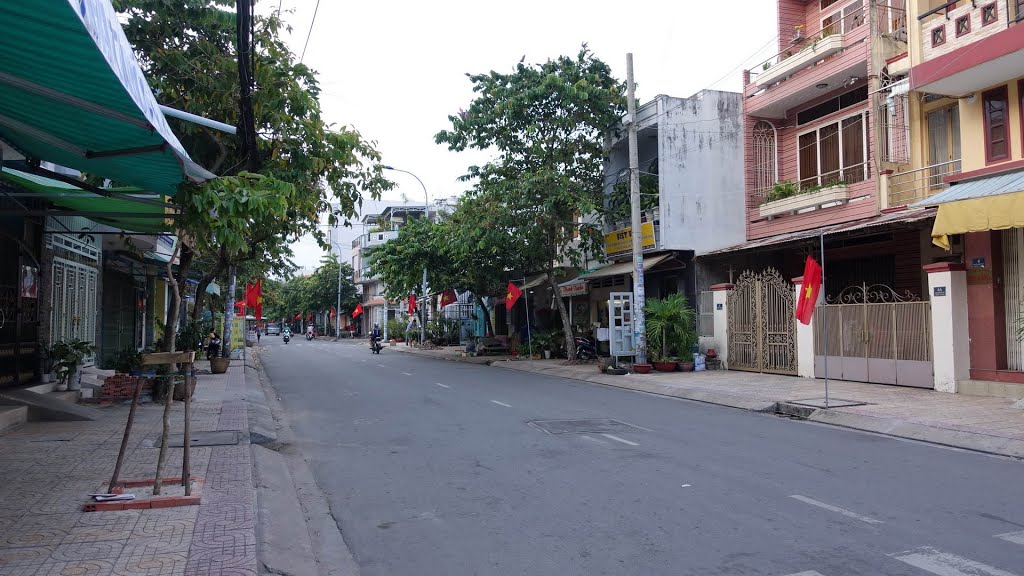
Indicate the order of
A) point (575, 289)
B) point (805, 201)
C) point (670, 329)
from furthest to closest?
point (575, 289)
point (670, 329)
point (805, 201)

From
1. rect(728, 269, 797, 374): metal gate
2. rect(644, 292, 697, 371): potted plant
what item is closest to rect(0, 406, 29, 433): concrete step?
rect(644, 292, 697, 371): potted plant

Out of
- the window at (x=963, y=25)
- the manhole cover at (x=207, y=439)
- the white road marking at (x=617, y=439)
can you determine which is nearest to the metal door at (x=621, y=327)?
the window at (x=963, y=25)

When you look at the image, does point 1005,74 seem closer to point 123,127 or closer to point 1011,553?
point 1011,553

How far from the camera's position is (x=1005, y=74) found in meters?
13.9

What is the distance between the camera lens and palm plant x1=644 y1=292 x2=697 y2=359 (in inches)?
819

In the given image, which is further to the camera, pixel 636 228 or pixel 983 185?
pixel 636 228

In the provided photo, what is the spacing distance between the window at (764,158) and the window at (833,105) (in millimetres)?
1328

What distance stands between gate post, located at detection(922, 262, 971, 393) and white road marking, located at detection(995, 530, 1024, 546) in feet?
31.9

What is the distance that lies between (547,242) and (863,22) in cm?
1161

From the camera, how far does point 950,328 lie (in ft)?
45.7

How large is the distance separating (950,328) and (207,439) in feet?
44.2

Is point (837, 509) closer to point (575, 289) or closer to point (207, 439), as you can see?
point (207, 439)

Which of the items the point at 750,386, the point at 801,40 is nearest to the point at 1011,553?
the point at 750,386

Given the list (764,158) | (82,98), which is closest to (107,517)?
(82,98)
